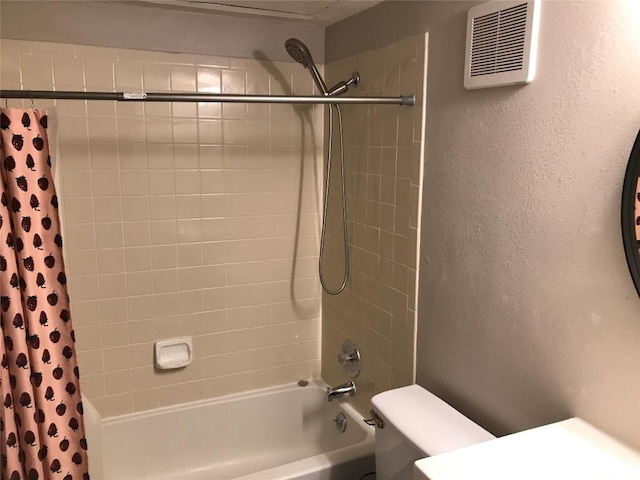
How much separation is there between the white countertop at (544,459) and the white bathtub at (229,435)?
0.98 meters

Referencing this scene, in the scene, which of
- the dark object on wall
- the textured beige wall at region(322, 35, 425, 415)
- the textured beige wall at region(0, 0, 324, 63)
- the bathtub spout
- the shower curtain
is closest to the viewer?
the dark object on wall

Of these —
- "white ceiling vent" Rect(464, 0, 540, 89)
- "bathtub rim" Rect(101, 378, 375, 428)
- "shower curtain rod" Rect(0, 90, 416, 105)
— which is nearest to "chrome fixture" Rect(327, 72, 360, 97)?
"shower curtain rod" Rect(0, 90, 416, 105)

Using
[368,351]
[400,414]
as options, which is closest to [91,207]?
[368,351]

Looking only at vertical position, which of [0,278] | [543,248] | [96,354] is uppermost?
[543,248]

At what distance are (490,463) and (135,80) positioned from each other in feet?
6.08

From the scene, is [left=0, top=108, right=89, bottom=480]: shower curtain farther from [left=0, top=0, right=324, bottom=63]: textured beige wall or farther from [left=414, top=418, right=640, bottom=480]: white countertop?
[left=414, top=418, right=640, bottom=480]: white countertop

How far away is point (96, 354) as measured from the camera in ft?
7.48

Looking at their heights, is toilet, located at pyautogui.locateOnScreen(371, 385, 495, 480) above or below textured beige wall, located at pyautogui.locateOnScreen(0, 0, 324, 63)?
below

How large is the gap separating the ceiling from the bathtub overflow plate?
165 cm

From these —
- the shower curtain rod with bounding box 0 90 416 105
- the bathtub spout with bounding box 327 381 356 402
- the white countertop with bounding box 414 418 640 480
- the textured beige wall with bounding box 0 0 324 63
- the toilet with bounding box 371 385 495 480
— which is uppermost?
the textured beige wall with bounding box 0 0 324 63

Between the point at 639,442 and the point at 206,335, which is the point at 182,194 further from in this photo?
the point at 639,442

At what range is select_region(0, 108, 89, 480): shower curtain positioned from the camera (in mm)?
1464

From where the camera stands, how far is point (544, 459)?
116 centimetres

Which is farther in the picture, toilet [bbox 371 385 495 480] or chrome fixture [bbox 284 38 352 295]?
chrome fixture [bbox 284 38 352 295]
